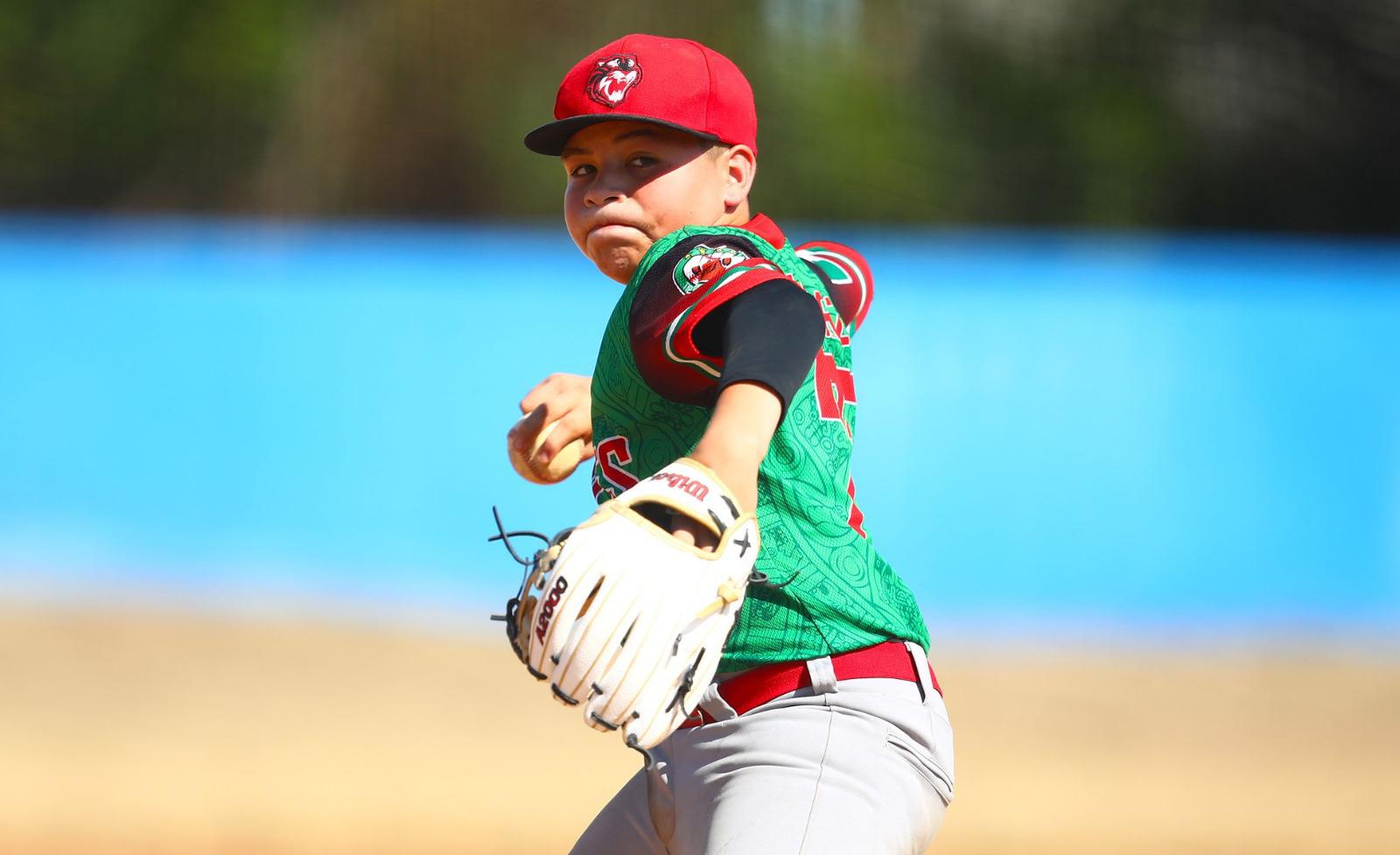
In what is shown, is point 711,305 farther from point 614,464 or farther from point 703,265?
point 614,464

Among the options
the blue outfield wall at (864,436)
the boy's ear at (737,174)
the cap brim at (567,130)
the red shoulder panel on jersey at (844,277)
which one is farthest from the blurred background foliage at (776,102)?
the cap brim at (567,130)

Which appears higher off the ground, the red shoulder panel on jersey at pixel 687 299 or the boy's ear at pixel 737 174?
the boy's ear at pixel 737 174

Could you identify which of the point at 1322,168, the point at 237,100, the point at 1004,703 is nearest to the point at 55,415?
the point at 1004,703

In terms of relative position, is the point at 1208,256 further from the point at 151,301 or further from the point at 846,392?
the point at 846,392

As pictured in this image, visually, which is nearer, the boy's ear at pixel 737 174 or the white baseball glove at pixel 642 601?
the white baseball glove at pixel 642 601

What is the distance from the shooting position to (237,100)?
53.2 feet

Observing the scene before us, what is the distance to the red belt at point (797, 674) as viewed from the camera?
197 cm

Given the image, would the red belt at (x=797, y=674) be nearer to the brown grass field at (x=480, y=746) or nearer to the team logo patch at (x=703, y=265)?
the team logo patch at (x=703, y=265)

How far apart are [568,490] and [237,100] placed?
29.8ft

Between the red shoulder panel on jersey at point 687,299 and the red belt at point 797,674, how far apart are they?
1.25ft

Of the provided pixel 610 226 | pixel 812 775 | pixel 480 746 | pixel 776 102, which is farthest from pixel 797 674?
pixel 776 102

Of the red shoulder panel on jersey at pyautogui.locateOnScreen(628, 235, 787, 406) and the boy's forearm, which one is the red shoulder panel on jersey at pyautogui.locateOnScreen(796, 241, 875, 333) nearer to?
the red shoulder panel on jersey at pyautogui.locateOnScreen(628, 235, 787, 406)

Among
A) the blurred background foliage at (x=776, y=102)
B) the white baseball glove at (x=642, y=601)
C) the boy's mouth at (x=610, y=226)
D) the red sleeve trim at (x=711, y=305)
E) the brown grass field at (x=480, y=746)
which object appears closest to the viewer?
the white baseball glove at (x=642, y=601)

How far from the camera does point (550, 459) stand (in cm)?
244
